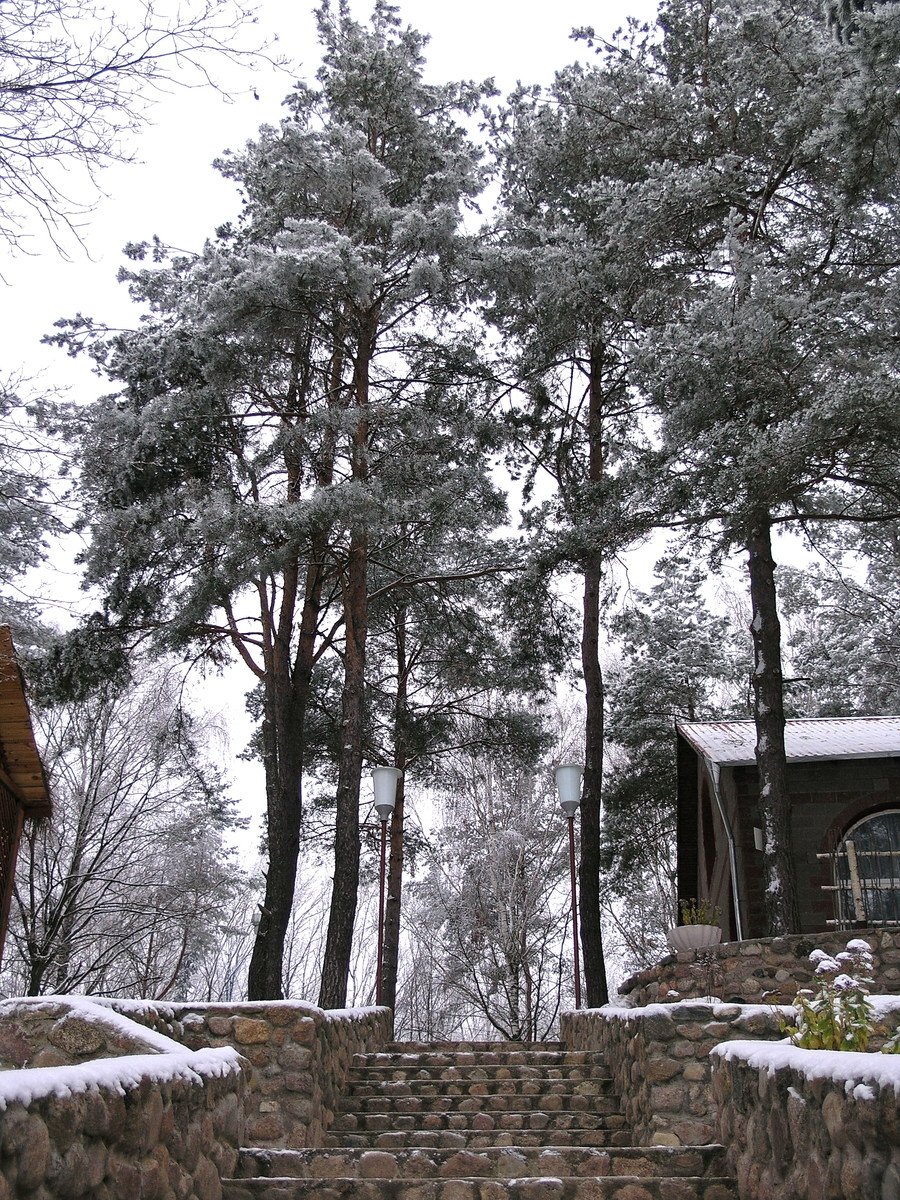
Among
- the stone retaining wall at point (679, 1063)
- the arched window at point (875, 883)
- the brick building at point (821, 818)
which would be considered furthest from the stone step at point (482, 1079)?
the brick building at point (821, 818)

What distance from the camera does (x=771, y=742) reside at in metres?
11.1

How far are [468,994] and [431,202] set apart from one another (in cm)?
1412

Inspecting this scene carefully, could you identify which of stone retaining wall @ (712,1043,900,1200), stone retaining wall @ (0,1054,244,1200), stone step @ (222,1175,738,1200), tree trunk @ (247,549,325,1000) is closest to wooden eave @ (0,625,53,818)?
stone retaining wall @ (0,1054,244,1200)

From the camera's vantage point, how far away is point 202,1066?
12.7 feet

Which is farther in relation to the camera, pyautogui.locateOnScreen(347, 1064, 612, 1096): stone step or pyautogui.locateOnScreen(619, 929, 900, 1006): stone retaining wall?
pyautogui.locateOnScreen(619, 929, 900, 1006): stone retaining wall

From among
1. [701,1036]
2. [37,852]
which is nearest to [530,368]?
[37,852]

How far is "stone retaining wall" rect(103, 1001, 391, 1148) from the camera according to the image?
6.09 meters

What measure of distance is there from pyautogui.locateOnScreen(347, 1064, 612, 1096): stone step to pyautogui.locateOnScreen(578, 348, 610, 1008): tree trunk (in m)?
5.34

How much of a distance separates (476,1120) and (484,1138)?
71cm

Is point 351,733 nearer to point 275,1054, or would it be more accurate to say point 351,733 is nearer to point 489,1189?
point 275,1054

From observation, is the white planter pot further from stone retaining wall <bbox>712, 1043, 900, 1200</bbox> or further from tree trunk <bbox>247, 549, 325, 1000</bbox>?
stone retaining wall <bbox>712, 1043, 900, 1200</bbox>

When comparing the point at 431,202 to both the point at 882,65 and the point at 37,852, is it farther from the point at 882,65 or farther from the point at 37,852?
the point at 37,852

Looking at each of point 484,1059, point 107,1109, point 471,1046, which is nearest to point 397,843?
point 471,1046

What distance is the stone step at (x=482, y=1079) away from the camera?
23.1 feet
